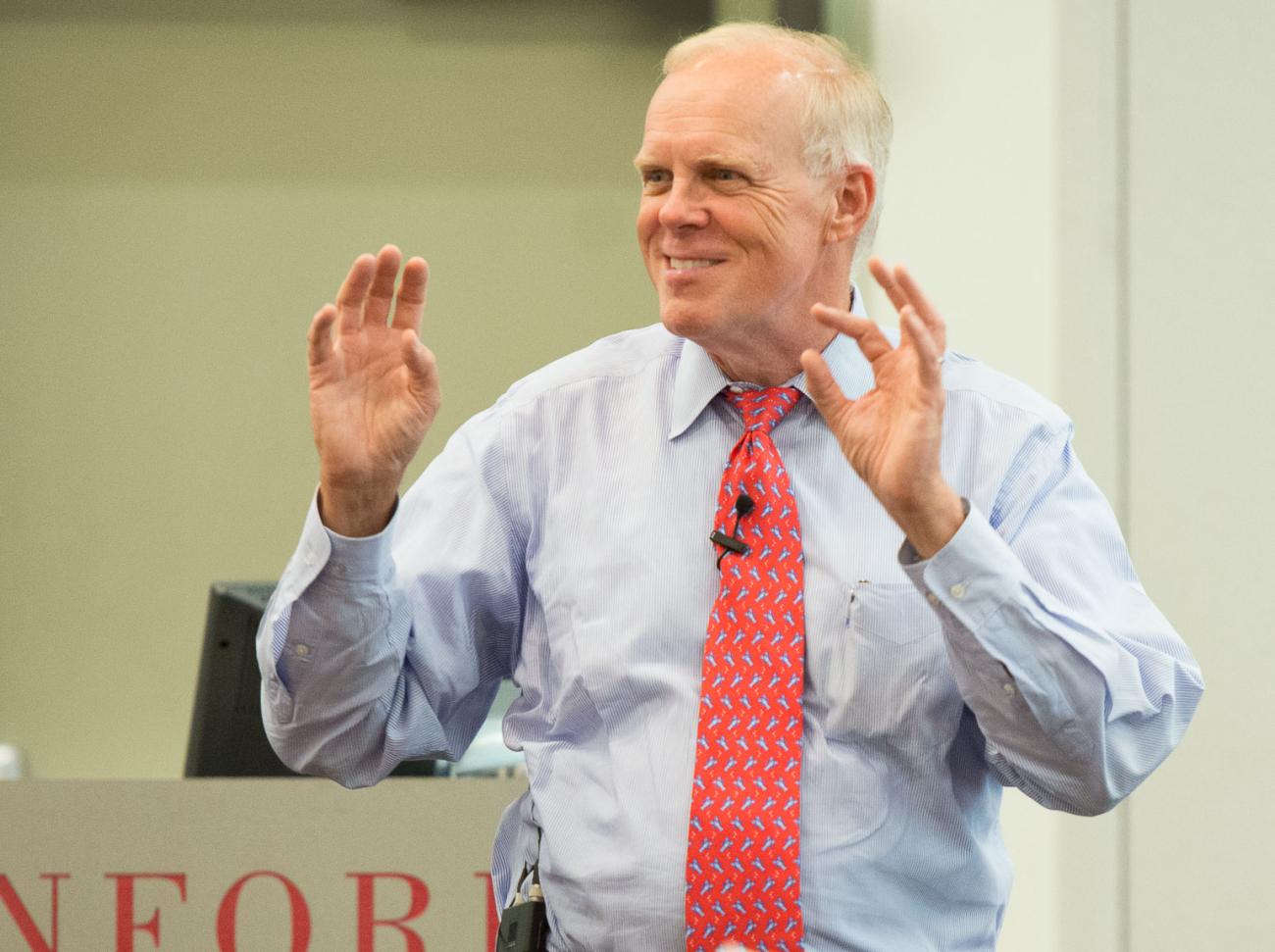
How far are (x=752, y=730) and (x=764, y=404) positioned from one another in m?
0.36

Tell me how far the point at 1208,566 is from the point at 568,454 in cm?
155

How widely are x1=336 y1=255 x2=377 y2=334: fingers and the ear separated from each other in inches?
21.7

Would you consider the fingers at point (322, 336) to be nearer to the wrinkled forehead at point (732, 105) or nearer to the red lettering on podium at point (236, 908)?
the wrinkled forehead at point (732, 105)

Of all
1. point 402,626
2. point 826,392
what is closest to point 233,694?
point 402,626

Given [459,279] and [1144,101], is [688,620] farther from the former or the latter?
[459,279]

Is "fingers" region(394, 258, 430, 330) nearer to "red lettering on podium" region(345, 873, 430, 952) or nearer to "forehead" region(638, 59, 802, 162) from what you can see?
"forehead" region(638, 59, 802, 162)

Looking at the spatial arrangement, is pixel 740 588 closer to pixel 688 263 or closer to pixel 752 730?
pixel 752 730

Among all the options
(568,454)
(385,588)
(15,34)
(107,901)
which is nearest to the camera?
(385,588)

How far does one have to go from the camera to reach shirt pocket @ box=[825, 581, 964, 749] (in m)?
1.68

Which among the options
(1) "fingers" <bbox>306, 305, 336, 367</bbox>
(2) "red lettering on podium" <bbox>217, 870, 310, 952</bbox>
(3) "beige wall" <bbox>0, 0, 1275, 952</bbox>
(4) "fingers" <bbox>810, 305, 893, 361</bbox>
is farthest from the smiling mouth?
(2) "red lettering on podium" <bbox>217, 870, 310, 952</bbox>

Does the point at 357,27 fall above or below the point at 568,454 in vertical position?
above

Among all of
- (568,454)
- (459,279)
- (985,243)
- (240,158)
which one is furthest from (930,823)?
(240,158)

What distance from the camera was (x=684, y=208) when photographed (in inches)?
70.0

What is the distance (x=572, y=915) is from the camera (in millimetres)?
1698
